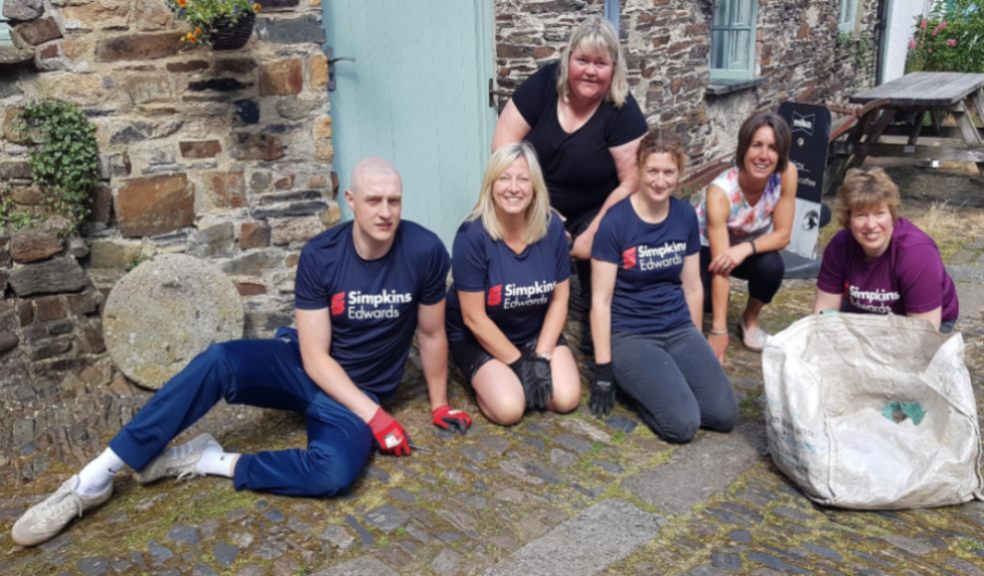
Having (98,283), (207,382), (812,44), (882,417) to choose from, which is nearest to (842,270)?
→ (882,417)

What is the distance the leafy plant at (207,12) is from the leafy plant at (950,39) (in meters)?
10.7

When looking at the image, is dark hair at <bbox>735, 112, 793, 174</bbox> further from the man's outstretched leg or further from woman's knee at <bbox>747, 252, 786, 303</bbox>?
the man's outstretched leg

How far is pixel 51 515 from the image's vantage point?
310 cm

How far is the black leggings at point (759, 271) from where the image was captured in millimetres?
4609

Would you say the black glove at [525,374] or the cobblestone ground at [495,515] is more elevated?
the black glove at [525,374]

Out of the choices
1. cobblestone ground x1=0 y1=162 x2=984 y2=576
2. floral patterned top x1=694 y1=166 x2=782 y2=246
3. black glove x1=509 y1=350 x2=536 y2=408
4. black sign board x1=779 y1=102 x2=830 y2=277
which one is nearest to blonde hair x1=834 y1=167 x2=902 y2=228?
floral patterned top x1=694 y1=166 x2=782 y2=246

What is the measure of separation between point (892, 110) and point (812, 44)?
1972 millimetres

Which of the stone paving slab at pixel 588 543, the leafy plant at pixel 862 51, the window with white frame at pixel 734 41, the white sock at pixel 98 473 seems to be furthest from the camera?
the leafy plant at pixel 862 51

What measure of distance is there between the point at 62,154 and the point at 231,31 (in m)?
0.93

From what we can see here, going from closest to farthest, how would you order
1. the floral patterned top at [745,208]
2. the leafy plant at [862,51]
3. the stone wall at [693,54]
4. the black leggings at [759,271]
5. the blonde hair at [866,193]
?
the blonde hair at [866,193]
the floral patterned top at [745,208]
the black leggings at [759,271]
the stone wall at [693,54]
the leafy plant at [862,51]

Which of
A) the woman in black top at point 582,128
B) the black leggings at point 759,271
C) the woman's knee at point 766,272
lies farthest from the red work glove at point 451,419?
the woman's knee at point 766,272

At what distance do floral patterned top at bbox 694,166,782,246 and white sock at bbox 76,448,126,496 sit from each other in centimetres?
284

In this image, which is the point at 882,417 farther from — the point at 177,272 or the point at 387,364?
the point at 177,272

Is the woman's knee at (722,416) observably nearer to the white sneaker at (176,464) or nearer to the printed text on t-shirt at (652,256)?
the printed text on t-shirt at (652,256)
